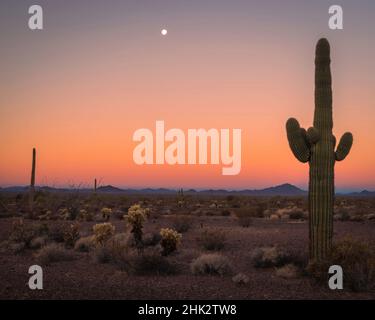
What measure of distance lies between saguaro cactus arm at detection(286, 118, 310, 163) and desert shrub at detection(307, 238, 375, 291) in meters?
2.49

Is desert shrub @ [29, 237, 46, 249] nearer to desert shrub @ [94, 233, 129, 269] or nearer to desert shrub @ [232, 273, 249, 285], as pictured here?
desert shrub @ [94, 233, 129, 269]

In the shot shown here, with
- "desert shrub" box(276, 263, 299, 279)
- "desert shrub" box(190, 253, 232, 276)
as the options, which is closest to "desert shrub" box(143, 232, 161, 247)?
"desert shrub" box(190, 253, 232, 276)

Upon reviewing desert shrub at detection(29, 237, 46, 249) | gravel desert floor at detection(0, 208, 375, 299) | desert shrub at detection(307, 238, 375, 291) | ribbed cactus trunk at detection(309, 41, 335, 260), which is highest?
ribbed cactus trunk at detection(309, 41, 335, 260)

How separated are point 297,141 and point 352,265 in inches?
133

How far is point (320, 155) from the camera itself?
42.9 ft

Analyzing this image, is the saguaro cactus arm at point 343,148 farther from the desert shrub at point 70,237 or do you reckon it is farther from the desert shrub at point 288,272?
the desert shrub at point 70,237

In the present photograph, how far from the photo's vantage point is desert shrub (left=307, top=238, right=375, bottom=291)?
1150 cm

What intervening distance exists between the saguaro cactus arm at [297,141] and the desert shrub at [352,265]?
2.49 metres

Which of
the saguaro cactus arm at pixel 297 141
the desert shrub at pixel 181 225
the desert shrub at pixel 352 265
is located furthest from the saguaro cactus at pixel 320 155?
the desert shrub at pixel 181 225

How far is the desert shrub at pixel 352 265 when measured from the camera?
11.5 metres
